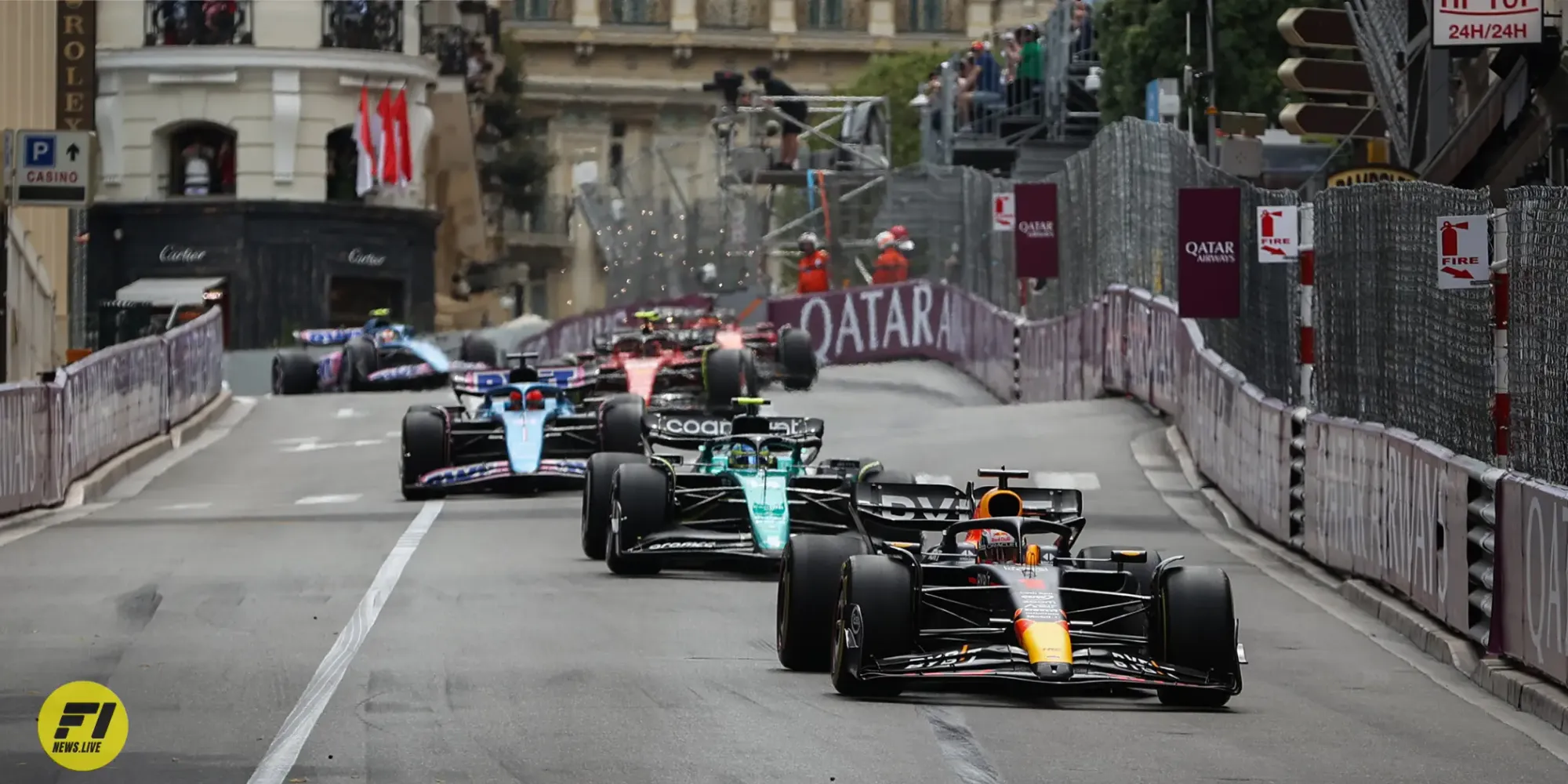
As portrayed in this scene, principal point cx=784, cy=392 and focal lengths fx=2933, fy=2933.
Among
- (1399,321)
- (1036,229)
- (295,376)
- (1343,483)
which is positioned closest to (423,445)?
(1343,483)

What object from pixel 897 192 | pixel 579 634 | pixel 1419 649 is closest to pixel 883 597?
pixel 579 634

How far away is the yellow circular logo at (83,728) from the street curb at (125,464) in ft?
37.6

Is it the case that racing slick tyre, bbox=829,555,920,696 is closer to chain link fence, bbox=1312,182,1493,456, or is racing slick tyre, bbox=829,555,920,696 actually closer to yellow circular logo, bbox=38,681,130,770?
yellow circular logo, bbox=38,681,130,770

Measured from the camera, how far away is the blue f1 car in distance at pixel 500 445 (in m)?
23.0

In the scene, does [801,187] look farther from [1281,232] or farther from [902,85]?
[902,85]

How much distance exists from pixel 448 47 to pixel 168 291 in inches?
433

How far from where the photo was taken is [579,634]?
46.6ft

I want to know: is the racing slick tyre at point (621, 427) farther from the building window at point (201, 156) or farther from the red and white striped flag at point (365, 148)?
the building window at point (201, 156)

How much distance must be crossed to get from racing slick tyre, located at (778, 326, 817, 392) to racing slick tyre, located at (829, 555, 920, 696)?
2558cm

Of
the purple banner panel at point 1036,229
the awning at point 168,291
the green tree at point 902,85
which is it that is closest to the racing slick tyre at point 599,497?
the purple banner panel at point 1036,229

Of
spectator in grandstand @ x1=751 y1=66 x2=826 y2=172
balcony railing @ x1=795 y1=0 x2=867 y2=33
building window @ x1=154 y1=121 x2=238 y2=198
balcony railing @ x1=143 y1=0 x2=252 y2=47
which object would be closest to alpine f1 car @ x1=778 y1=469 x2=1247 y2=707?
spectator in grandstand @ x1=751 y1=66 x2=826 y2=172

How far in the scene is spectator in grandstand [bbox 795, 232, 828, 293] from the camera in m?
48.4

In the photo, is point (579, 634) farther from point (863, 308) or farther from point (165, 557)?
Result: point (863, 308)

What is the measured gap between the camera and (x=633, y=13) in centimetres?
11319
